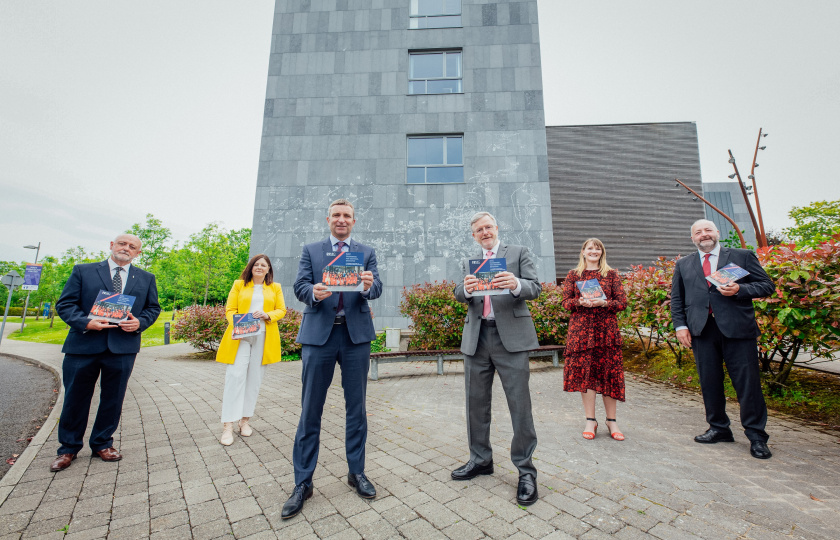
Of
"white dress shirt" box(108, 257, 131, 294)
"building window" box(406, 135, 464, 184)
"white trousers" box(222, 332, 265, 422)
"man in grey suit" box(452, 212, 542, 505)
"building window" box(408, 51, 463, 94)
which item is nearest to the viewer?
"man in grey suit" box(452, 212, 542, 505)

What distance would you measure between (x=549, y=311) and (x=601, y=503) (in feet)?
22.4

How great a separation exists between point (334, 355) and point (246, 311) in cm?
238

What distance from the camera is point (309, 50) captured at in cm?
1528

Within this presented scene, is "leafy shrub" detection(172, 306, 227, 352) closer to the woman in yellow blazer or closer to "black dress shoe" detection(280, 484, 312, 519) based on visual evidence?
the woman in yellow blazer

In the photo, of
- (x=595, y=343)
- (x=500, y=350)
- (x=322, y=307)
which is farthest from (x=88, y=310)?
(x=595, y=343)

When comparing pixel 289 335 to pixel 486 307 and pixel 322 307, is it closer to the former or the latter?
pixel 322 307

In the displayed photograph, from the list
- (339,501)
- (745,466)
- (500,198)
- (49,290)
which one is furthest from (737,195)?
(49,290)

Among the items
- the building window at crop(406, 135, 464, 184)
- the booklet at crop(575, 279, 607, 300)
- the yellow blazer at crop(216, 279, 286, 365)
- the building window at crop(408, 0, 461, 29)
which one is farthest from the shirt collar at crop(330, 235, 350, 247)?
the building window at crop(408, 0, 461, 29)

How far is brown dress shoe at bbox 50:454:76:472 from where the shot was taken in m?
3.53

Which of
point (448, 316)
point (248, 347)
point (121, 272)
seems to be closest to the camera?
point (121, 272)

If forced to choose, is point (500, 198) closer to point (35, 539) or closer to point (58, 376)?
point (35, 539)

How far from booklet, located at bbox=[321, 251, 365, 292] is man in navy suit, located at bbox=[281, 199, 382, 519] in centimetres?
8

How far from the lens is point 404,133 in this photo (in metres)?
14.5

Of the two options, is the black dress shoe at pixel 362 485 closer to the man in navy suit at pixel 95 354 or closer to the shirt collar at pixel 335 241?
the shirt collar at pixel 335 241
